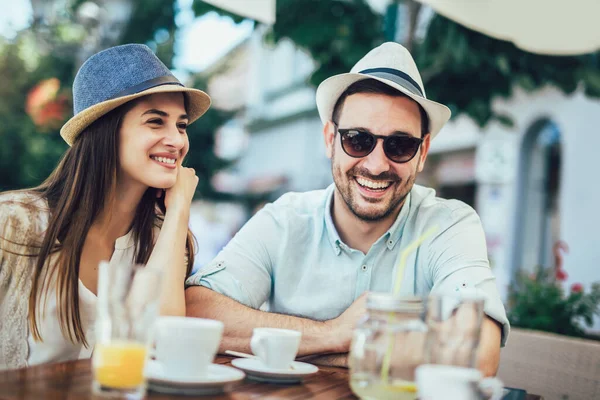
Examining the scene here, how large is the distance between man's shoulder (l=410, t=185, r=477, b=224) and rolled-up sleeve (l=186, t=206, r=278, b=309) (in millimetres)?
606

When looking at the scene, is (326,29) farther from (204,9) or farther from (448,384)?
(448,384)

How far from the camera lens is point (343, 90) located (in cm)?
293

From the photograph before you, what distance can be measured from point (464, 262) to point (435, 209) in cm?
43

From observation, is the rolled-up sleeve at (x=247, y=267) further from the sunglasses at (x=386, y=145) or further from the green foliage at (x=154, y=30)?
the green foliage at (x=154, y=30)

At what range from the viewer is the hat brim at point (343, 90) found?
273 centimetres

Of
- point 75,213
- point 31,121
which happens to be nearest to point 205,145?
point 31,121

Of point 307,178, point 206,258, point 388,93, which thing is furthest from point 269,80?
point 388,93

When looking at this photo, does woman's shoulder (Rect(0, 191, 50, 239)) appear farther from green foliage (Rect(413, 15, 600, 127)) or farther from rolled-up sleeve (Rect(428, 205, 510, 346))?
green foliage (Rect(413, 15, 600, 127))

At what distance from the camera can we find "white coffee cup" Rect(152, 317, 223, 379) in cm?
147

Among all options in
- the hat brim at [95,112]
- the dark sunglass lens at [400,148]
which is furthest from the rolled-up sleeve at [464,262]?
the hat brim at [95,112]

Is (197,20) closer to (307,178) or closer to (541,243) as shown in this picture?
(541,243)

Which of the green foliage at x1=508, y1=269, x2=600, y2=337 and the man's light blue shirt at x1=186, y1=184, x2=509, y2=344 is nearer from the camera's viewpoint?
the man's light blue shirt at x1=186, y1=184, x2=509, y2=344

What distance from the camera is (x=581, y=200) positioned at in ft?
29.7

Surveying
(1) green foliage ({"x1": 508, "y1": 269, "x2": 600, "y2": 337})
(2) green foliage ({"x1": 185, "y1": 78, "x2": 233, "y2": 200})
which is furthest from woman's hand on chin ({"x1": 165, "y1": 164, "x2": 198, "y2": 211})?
(2) green foliage ({"x1": 185, "y1": 78, "x2": 233, "y2": 200})
